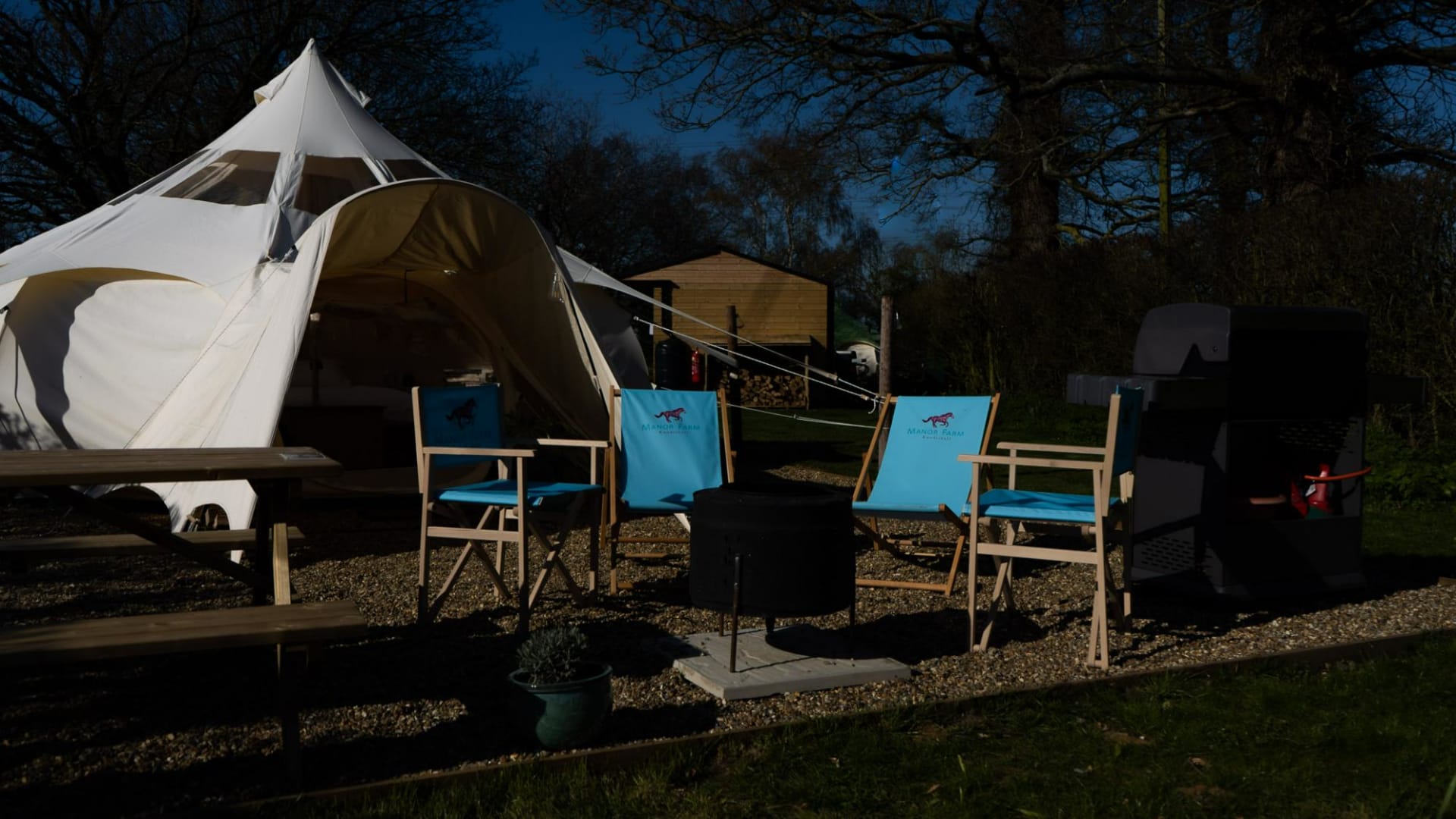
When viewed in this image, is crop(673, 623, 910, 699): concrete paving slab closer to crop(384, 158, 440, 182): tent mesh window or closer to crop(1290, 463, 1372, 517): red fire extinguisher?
crop(1290, 463, 1372, 517): red fire extinguisher

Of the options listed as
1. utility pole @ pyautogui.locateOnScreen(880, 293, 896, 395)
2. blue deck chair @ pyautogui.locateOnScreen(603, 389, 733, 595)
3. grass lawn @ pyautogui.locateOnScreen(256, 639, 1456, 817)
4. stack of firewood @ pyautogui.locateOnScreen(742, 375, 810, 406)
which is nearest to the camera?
grass lawn @ pyautogui.locateOnScreen(256, 639, 1456, 817)

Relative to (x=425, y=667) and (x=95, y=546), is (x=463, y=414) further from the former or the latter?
(x=95, y=546)

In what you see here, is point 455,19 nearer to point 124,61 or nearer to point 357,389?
point 124,61

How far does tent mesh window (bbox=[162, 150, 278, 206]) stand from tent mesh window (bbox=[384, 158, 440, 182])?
0.74m

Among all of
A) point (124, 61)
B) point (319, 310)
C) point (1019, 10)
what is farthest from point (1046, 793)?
point (124, 61)

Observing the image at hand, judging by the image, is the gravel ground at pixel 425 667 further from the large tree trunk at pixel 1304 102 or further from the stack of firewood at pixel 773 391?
the stack of firewood at pixel 773 391

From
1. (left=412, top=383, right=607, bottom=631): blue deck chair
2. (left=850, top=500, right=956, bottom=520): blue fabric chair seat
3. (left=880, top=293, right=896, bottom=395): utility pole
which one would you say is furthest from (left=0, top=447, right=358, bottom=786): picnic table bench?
(left=880, top=293, right=896, bottom=395): utility pole

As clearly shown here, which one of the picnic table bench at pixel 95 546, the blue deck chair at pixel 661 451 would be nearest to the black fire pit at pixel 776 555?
the blue deck chair at pixel 661 451

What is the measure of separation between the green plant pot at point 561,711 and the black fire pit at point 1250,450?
7.24ft

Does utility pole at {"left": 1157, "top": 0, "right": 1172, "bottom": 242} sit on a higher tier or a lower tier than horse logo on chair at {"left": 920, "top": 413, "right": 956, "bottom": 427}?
higher

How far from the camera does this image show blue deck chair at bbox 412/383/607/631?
4.29 meters

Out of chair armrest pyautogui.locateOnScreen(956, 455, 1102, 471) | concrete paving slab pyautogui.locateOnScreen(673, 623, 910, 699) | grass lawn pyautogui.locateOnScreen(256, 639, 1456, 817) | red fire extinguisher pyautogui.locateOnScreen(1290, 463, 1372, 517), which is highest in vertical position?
chair armrest pyautogui.locateOnScreen(956, 455, 1102, 471)

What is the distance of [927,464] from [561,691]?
100 inches

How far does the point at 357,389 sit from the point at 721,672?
5405 mm
